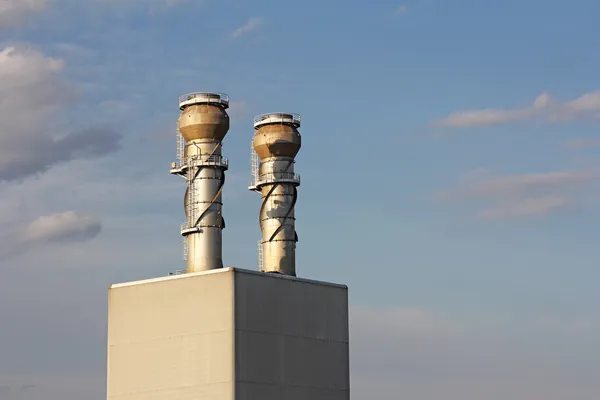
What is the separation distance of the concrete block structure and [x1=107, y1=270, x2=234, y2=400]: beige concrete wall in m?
0.05

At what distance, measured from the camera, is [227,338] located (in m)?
68.1

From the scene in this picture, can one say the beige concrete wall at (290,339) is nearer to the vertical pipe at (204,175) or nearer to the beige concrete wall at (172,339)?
the beige concrete wall at (172,339)

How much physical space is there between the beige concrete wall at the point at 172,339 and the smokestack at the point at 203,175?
111 inches

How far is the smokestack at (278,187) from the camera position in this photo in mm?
76250

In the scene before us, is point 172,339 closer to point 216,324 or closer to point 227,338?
point 216,324

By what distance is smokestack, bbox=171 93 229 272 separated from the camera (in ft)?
240

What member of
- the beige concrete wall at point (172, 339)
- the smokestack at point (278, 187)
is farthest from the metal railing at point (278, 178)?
the beige concrete wall at point (172, 339)

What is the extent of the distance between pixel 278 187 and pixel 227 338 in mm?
11840

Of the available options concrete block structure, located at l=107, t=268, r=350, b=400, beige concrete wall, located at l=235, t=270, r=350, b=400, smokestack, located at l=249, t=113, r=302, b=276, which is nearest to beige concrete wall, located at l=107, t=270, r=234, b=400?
concrete block structure, located at l=107, t=268, r=350, b=400

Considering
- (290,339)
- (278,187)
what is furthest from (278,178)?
(290,339)

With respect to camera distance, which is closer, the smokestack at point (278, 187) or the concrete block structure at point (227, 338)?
the concrete block structure at point (227, 338)

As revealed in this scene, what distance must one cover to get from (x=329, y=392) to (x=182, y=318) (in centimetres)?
907

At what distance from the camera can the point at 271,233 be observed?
76500 millimetres

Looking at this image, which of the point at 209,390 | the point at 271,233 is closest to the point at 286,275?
the point at 271,233
